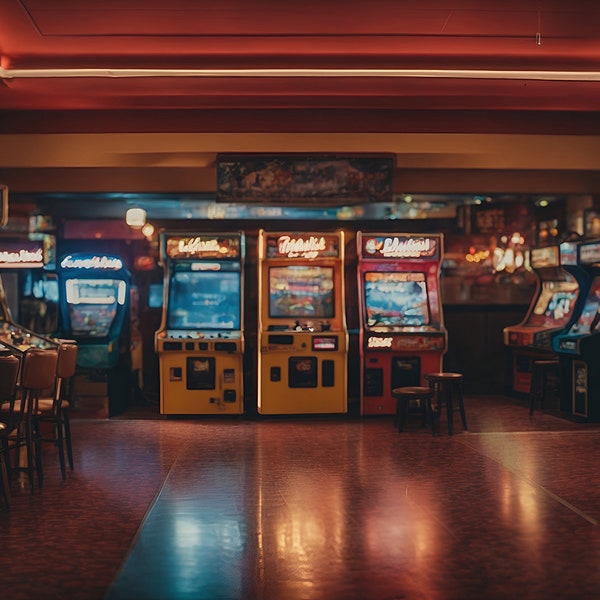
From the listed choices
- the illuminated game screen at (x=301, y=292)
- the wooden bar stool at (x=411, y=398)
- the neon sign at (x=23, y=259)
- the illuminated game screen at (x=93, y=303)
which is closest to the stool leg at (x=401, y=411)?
the wooden bar stool at (x=411, y=398)

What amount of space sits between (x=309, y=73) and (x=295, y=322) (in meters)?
3.07

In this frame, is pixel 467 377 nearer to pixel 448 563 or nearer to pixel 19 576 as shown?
pixel 448 563

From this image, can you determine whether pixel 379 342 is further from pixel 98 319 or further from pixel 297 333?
pixel 98 319

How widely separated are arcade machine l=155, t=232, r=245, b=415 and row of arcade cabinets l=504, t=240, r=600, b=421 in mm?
3530

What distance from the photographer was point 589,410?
8.72 metres

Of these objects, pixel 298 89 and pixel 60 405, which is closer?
pixel 60 405

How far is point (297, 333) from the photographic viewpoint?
8.99m

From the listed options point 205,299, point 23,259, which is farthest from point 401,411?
point 23,259

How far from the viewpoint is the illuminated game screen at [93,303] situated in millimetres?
9586

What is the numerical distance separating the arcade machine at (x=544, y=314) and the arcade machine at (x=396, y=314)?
4.67ft

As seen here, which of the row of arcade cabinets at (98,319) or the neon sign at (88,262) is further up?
the neon sign at (88,262)

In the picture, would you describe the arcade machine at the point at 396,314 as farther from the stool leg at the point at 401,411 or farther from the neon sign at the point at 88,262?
the neon sign at the point at 88,262

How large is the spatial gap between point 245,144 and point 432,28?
3.09 meters

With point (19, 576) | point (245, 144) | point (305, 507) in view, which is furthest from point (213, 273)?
point (19, 576)
